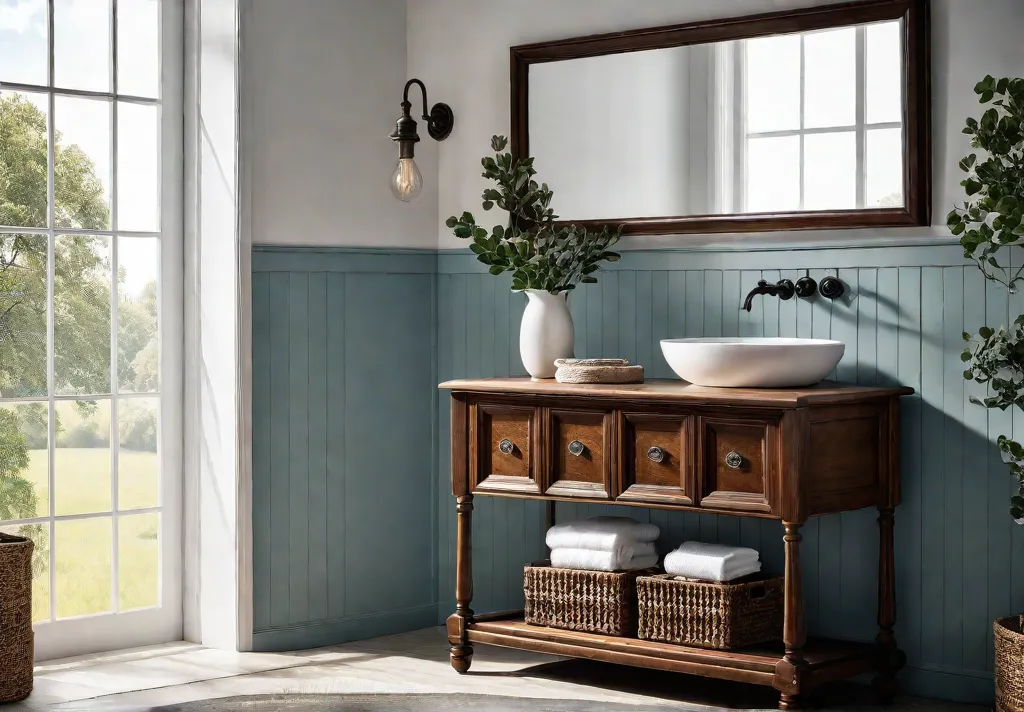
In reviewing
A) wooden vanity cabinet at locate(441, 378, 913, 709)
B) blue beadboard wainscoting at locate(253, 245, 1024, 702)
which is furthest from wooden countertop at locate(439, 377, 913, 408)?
blue beadboard wainscoting at locate(253, 245, 1024, 702)

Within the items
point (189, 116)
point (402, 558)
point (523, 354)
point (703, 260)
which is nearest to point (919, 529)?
point (703, 260)

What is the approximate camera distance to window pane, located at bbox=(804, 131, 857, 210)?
3465 mm

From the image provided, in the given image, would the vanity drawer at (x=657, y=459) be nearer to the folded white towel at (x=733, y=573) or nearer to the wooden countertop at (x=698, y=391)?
the wooden countertop at (x=698, y=391)

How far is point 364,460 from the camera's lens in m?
4.17

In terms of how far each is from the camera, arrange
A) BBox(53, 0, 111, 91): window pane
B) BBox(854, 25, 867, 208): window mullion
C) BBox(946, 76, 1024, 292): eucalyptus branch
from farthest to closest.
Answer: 1. BBox(53, 0, 111, 91): window pane
2. BBox(854, 25, 867, 208): window mullion
3. BBox(946, 76, 1024, 292): eucalyptus branch

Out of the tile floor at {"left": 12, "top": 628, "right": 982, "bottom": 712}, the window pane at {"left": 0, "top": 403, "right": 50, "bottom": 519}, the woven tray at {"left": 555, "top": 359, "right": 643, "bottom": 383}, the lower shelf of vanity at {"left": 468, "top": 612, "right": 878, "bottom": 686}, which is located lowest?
the tile floor at {"left": 12, "top": 628, "right": 982, "bottom": 712}

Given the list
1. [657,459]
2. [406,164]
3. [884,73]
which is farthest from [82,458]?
[884,73]

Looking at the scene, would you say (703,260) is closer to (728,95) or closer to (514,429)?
(728,95)

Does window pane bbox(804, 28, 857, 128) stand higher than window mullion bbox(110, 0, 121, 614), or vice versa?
window pane bbox(804, 28, 857, 128)

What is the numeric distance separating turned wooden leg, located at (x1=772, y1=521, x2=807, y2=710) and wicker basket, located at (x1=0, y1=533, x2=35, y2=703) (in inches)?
76.1

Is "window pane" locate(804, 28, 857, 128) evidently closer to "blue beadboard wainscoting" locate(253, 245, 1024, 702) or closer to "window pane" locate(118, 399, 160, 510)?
"blue beadboard wainscoting" locate(253, 245, 1024, 702)

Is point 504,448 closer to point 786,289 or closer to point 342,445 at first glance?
point 342,445

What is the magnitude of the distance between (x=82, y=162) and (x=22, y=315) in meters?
0.50

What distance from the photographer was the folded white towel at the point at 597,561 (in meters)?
3.49
